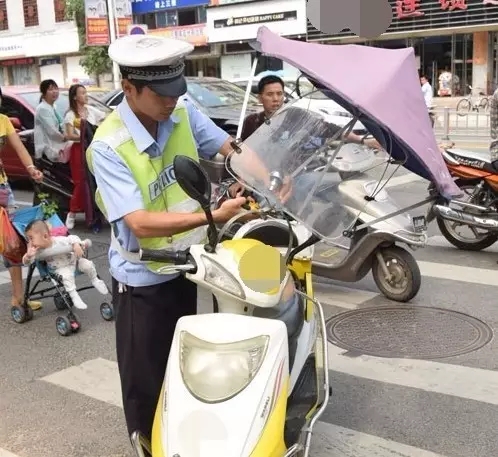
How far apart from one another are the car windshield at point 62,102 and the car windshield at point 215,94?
4.49 feet

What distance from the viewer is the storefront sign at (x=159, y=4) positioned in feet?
115

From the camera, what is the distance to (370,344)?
468cm

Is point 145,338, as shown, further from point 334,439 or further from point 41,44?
point 41,44

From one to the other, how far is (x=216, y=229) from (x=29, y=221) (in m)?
3.17

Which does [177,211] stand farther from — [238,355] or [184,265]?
[238,355]

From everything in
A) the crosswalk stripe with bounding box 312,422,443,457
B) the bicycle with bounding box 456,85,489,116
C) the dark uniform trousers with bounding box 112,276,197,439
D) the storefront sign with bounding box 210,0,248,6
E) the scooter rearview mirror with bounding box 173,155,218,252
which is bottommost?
the bicycle with bounding box 456,85,489,116

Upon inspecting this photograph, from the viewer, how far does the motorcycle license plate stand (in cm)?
523

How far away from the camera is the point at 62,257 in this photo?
A: 5.25m

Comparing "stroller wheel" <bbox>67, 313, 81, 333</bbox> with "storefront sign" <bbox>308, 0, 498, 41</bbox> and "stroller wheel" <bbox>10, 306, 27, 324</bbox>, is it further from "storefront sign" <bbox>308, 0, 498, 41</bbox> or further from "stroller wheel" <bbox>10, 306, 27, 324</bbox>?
"storefront sign" <bbox>308, 0, 498, 41</bbox>

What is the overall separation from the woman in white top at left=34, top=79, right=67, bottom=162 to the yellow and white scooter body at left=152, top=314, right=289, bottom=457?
672 centimetres

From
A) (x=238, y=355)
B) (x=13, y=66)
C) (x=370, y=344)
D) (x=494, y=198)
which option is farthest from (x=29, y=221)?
(x=13, y=66)

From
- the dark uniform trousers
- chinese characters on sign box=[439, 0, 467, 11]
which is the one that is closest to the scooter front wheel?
the dark uniform trousers

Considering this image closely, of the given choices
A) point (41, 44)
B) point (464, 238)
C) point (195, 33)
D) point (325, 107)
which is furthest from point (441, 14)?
point (325, 107)

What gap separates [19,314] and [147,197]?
324 cm
